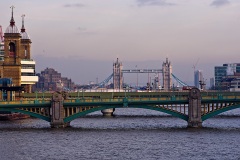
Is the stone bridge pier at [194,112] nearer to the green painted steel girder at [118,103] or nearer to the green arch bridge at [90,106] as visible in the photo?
the green arch bridge at [90,106]

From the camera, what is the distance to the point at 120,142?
112 metres

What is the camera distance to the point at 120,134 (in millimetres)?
125250

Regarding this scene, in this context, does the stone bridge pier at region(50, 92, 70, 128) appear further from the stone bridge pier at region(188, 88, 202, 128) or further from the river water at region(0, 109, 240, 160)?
the stone bridge pier at region(188, 88, 202, 128)

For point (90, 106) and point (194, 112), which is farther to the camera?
point (90, 106)

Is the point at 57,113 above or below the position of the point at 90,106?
below

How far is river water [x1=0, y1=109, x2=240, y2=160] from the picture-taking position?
3794 inches

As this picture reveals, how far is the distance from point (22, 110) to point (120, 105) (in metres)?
21.0

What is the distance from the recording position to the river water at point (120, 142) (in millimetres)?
96375

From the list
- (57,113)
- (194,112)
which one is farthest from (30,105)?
(194,112)

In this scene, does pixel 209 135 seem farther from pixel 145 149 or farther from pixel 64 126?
pixel 64 126

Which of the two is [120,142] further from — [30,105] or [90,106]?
[30,105]

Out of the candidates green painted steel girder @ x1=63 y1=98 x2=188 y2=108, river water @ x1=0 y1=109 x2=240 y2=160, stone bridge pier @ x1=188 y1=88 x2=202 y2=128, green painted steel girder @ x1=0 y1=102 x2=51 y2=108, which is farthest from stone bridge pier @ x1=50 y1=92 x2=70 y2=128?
stone bridge pier @ x1=188 y1=88 x2=202 y2=128

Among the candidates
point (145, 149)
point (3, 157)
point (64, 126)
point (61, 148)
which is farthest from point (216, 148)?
point (64, 126)

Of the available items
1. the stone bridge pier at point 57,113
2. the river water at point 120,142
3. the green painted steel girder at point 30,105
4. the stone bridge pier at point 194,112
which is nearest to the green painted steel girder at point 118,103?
the stone bridge pier at point 57,113
